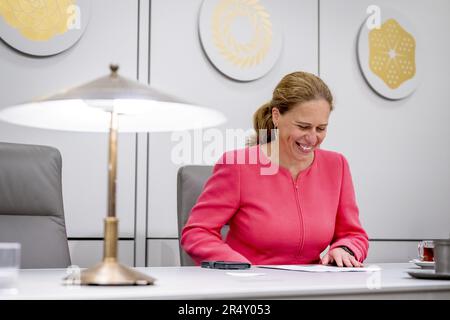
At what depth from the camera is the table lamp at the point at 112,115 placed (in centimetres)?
124

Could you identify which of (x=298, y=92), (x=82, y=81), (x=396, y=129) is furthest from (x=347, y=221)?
(x=396, y=129)

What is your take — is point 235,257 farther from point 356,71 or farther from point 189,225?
point 356,71

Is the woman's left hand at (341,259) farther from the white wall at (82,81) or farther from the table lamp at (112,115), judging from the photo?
the white wall at (82,81)

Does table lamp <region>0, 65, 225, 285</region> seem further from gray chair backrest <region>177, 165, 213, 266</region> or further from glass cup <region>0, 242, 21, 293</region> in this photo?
gray chair backrest <region>177, 165, 213, 266</region>

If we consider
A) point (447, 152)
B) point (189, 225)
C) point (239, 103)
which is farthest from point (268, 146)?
point (447, 152)

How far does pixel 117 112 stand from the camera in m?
1.43

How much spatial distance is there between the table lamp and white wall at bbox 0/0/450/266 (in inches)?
59.4

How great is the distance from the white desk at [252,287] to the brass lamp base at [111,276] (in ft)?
0.07

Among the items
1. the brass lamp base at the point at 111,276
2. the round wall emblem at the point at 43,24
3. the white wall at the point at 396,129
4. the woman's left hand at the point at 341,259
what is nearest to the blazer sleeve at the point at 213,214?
the woman's left hand at the point at 341,259

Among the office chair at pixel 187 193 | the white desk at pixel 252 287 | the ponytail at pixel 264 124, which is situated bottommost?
the white desk at pixel 252 287

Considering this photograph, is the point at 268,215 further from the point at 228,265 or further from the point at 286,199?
the point at 228,265

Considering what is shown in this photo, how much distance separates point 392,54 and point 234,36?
1.06m

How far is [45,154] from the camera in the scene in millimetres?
2301

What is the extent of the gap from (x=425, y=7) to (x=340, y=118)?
97 centimetres
